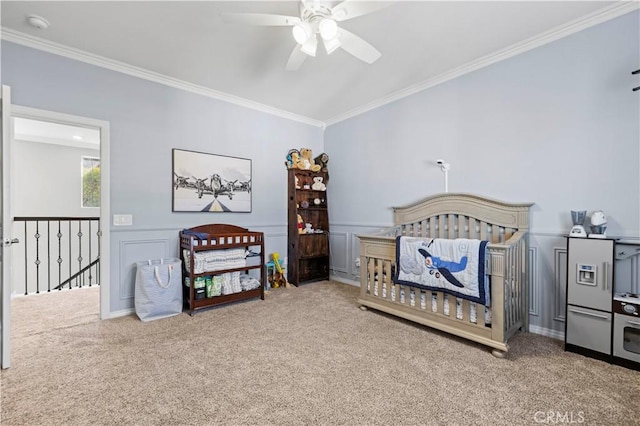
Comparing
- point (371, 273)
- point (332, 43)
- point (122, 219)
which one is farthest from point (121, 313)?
point (332, 43)

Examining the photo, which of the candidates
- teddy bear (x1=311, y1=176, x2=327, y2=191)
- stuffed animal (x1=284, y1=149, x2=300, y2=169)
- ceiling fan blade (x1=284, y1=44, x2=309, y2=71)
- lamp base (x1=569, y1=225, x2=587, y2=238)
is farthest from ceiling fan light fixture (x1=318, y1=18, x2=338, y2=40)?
teddy bear (x1=311, y1=176, x2=327, y2=191)

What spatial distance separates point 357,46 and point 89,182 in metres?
6.42

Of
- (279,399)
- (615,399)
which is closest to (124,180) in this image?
(279,399)

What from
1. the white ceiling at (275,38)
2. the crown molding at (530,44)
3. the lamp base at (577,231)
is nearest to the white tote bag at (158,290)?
the white ceiling at (275,38)

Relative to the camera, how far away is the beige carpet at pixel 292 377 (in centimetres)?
148

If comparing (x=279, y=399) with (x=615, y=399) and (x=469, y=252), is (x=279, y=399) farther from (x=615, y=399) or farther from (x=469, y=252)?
(x=615, y=399)

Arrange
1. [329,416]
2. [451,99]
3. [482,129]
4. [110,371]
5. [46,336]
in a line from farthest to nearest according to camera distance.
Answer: [451,99] < [482,129] < [46,336] < [110,371] < [329,416]

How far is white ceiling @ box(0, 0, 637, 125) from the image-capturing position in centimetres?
217

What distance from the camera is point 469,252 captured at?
222 centimetres

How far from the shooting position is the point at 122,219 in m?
2.96

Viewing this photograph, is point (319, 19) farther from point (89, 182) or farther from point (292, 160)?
point (89, 182)

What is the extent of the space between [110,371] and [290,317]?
150cm

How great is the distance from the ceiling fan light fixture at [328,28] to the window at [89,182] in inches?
247

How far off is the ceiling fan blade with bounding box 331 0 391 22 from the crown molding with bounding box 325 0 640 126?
173cm
